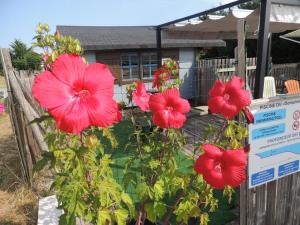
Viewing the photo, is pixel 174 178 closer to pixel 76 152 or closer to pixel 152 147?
pixel 152 147

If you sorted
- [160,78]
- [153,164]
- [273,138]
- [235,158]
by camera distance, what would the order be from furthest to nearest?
1. [273,138]
2. [160,78]
3. [153,164]
4. [235,158]

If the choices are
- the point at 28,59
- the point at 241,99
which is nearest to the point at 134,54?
the point at 28,59

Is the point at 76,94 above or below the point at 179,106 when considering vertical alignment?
above

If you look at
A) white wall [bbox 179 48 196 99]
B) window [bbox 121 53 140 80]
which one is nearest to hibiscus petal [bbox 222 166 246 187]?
window [bbox 121 53 140 80]

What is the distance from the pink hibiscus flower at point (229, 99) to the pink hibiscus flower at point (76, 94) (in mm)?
531

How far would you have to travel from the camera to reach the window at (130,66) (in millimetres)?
10320

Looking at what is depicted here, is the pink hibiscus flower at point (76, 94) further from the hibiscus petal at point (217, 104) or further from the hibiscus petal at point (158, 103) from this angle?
the hibiscus petal at point (217, 104)

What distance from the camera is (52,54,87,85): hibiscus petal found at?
0.85m

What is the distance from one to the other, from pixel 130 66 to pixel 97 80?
971cm

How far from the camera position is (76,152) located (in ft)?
3.52

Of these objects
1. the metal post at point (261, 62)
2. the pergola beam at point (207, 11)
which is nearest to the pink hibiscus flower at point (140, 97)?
the metal post at point (261, 62)

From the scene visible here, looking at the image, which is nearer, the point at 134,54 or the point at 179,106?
the point at 179,106

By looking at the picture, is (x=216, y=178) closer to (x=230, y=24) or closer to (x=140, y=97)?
(x=140, y=97)

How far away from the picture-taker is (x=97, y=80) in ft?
2.90
